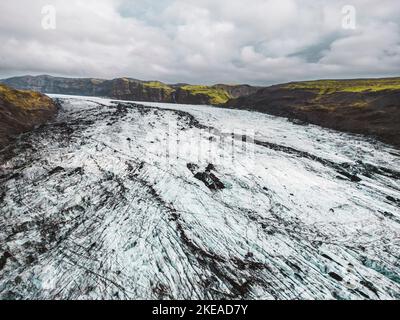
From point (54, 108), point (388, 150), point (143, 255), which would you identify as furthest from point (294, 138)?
point (54, 108)

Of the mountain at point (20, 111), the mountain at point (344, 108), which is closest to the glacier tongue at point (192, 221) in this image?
the mountain at point (20, 111)

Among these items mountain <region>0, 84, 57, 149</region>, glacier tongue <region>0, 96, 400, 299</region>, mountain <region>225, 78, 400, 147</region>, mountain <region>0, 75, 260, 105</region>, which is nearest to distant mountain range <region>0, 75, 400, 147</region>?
mountain <region>225, 78, 400, 147</region>

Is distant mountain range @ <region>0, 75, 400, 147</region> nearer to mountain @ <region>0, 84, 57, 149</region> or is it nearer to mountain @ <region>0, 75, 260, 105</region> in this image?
mountain @ <region>0, 75, 260, 105</region>

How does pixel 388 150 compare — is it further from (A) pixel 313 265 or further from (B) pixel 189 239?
(B) pixel 189 239

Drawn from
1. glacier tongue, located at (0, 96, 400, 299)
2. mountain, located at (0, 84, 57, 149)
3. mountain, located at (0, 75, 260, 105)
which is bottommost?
glacier tongue, located at (0, 96, 400, 299)

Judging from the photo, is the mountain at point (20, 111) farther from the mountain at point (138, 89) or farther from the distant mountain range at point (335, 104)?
the mountain at point (138, 89)

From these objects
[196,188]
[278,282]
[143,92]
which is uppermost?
[143,92]
